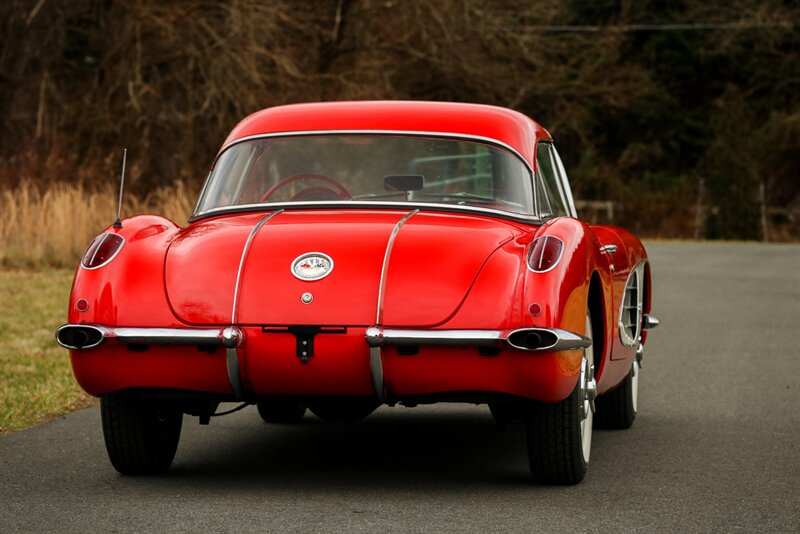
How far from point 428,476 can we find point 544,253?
3.63 ft

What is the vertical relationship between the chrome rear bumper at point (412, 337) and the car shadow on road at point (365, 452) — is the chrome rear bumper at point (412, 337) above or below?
above

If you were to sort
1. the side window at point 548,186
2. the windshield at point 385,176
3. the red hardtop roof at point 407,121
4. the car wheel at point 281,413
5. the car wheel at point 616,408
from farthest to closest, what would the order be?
the car wheel at point 281,413 < the car wheel at point 616,408 < the red hardtop roof at point 407,121 < the side window at point 548,186 < the windshield at point 385,176

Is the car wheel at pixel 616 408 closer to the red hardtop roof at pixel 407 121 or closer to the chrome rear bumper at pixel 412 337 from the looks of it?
the red hardtop roof at pixel 407 121

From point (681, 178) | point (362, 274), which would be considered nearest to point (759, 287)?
point (362, 274)

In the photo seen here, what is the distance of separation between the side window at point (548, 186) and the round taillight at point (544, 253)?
0.63 m

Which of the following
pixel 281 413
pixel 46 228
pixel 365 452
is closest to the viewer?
pixel 365 452

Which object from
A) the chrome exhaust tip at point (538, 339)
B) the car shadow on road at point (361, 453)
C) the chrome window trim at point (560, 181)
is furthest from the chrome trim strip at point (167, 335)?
the chrome window trim at point (560, 181)

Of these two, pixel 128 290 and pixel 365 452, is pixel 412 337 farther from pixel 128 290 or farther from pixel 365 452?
pixel 365 452

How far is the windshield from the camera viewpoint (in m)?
6.51

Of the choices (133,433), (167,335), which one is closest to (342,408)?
(133,433)

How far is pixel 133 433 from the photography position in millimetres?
6043

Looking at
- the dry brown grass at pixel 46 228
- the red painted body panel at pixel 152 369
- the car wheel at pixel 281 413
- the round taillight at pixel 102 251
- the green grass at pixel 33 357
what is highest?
the round taillight at pixel 102 251

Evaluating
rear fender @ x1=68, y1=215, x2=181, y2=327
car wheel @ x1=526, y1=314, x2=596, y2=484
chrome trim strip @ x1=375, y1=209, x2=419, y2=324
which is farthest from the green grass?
car wheel @ x1=526, y1=314, x2=596, y2=484

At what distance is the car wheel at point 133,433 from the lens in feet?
19.7
